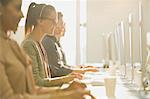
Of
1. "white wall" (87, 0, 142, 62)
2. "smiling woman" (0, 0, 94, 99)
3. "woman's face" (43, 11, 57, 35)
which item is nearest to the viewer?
"smiling woman" (0, 0, 94, 99)

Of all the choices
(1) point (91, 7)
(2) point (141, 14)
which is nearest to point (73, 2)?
(1) point (91, 7)

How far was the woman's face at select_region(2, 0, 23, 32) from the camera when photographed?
0.95 metres

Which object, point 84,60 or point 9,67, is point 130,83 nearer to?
point 9,67

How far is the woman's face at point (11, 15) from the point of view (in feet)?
3.13

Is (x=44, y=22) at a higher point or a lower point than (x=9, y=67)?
higher

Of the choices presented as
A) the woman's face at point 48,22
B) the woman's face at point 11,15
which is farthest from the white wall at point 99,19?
the woman's face at point 11,15

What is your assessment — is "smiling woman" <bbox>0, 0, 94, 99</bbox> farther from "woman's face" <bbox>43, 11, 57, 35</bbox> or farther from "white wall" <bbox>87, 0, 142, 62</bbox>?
"white wall" <bbox>87, 0, 142, 62</bbox>

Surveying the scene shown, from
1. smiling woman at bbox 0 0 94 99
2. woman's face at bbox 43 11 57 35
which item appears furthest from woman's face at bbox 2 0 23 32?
woman's face at bbox 43 11 57 35

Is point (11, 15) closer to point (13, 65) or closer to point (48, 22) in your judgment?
point (13, 65)

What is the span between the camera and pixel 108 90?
1.56m

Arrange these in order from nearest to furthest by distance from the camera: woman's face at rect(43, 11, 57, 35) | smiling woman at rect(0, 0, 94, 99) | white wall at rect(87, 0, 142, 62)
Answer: smiling woman at rect(0, 0, 94, 99) < woman's face at rect(43, 11, 57, 35) < white wall at rect(87, 0, 142, 62)

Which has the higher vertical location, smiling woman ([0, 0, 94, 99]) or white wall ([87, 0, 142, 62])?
white wall ([87, 0, 142, 62])

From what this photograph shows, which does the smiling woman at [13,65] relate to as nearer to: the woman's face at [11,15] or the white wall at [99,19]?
the woman's face at [11,15]

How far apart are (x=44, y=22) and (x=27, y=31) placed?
113mm
